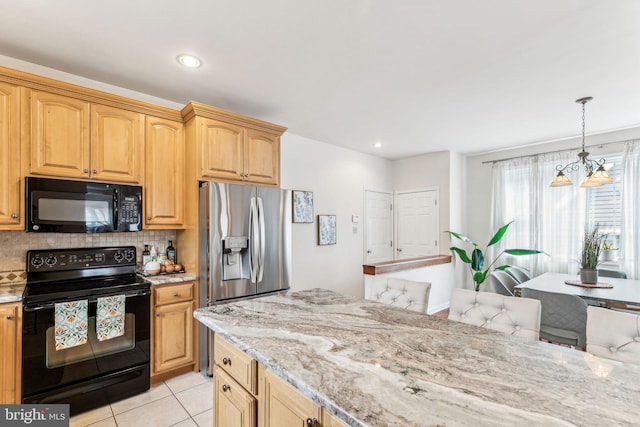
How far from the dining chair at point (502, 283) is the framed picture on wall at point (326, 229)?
208cm

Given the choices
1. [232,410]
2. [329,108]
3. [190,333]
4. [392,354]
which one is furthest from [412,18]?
[190,333]

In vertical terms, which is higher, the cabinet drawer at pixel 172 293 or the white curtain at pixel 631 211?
the white curtain at pixel 631 211

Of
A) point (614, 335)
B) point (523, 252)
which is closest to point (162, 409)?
point (614, 335)

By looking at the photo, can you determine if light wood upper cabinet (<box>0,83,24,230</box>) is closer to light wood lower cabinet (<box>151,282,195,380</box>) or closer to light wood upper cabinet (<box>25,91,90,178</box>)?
light wood upper cabinet (<box>25,91,90,178</box>)

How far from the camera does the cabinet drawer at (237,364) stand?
1.29 meters

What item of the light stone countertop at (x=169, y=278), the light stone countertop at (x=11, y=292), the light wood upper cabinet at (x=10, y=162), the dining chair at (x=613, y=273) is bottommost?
the dining chair at (x=613, y=273)

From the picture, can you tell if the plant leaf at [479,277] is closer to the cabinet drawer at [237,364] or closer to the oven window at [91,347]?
the cabinet drawer at [237,364]

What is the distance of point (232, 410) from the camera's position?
1.43m

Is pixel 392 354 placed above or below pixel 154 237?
below

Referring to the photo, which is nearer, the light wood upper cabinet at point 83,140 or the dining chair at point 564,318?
the light wood upper cabinet at point 83,140

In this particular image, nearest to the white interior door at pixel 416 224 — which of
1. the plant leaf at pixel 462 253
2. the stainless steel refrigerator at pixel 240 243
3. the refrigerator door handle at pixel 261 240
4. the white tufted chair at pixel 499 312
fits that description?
the plant leaf at pixel 462 253

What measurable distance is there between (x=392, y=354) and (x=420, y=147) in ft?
13.8

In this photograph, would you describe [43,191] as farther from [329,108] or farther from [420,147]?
[420,147]

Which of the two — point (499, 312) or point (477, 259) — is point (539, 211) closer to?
point (477, 259)
